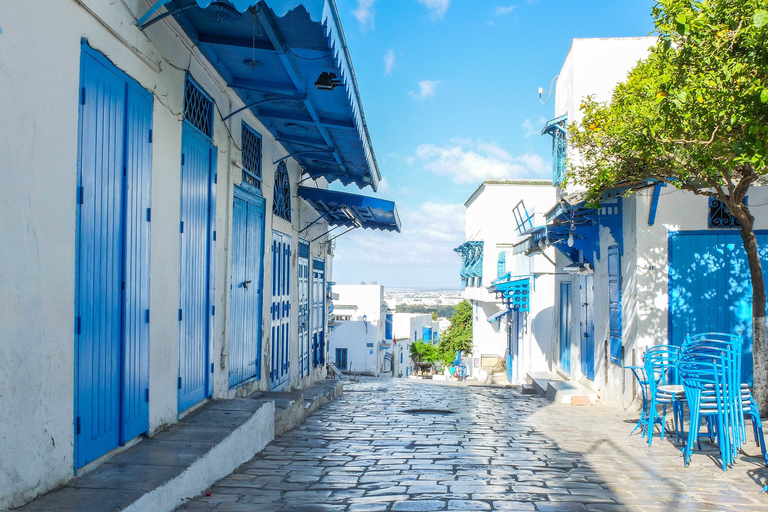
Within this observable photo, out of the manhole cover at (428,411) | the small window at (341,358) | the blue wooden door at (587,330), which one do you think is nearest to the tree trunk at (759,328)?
the manhole cover at (428,411)

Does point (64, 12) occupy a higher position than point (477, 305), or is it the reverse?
point (64, 12)

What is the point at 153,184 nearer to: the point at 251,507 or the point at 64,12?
the point at 64,12

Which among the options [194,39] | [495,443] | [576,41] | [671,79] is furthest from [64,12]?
[576,41]

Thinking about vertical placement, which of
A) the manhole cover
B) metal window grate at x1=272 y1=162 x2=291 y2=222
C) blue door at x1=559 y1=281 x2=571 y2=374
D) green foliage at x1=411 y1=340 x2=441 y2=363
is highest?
metal window grate at x1=272 y1=162 x2=291 y2=222

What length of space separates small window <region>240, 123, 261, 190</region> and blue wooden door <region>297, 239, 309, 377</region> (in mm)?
3643

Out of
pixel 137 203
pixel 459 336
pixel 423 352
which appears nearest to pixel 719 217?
pixel 137 203

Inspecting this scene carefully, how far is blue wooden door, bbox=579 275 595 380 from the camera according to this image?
41.3 feet

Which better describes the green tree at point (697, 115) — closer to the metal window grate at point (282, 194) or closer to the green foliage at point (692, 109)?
the green foliage at point (692, 109)

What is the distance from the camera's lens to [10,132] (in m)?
3.30

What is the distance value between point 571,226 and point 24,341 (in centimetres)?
951

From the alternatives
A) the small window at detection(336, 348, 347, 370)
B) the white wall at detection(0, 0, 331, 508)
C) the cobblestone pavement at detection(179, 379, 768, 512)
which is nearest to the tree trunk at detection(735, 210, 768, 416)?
the cobblestone pavement at detection(179, 379, 768, 512)

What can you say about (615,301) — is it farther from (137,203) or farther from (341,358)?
(341,358)

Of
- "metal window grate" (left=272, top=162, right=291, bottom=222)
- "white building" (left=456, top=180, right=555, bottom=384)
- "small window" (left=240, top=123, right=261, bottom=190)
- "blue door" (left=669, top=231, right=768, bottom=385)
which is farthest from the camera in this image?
"white building" (left=456, top=180, right=555, bottom=384)

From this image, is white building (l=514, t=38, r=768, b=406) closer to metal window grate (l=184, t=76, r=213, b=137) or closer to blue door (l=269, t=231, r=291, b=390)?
blue door (l=269, t=231, r=291, b=390)
